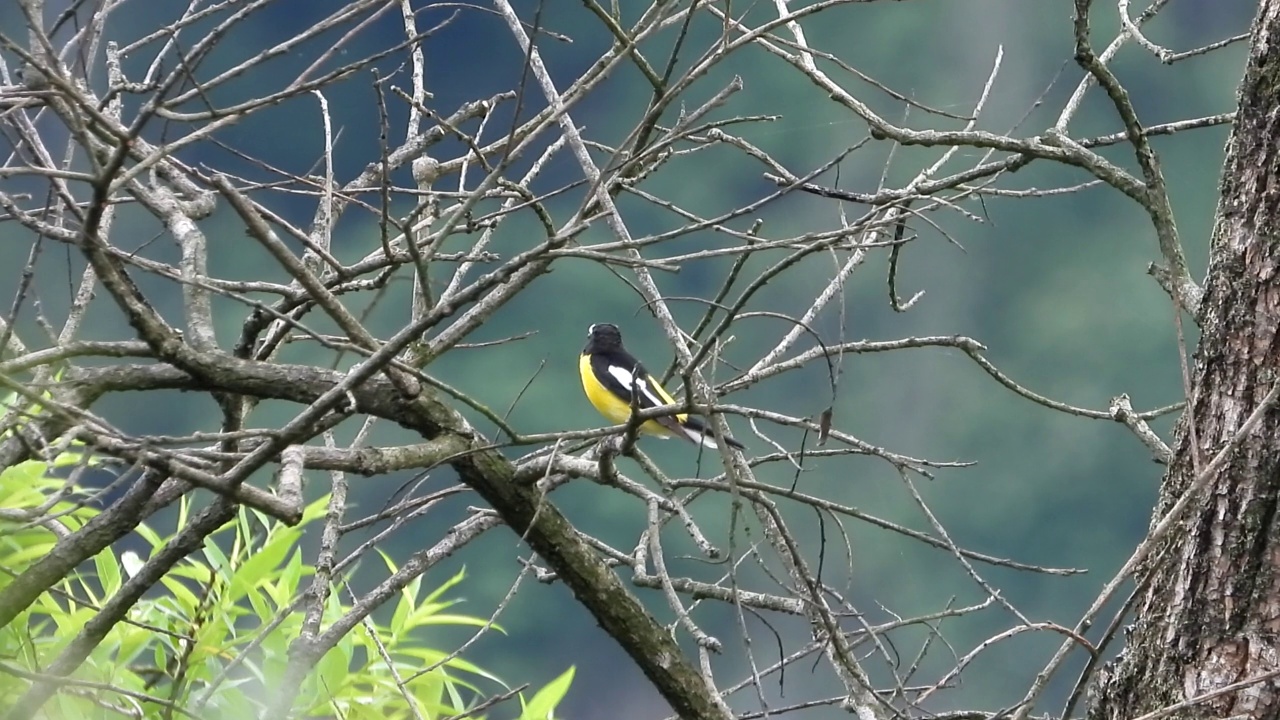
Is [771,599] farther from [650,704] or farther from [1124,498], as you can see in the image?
[1124,498]

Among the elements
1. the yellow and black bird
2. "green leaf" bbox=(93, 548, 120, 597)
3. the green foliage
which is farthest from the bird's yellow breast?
"green leaf" bbox=(93, 548, 120, 597)

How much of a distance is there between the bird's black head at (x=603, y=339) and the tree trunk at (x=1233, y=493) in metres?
3.79

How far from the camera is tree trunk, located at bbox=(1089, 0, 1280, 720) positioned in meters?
1.87

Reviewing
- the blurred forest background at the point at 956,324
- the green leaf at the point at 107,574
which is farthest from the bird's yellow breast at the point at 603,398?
the blurred forest background at the point at 956,324

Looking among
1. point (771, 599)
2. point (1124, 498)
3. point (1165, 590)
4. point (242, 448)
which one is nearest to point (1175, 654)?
point (1165, 590)

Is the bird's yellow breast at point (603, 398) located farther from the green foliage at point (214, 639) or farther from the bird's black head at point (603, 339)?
the green foliage at point (214, 639)

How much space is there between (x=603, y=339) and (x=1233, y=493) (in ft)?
13.0

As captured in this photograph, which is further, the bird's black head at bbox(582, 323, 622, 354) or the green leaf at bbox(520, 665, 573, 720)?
the bird's black head at bbox(582, 323, 622, 354)

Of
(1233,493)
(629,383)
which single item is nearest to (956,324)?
(629,383)

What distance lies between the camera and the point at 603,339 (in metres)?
5.71

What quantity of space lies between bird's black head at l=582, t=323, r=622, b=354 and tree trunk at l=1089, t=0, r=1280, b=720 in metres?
3.79

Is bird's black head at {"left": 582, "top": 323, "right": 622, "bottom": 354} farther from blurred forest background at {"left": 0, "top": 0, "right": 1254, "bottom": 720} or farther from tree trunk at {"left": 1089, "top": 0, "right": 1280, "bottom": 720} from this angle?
blurred forest background at {"left": 0, "top": 0, "right": 1254, "bottom": 720}

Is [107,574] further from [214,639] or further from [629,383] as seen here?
[629,383]

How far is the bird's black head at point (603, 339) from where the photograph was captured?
568 centimetres
